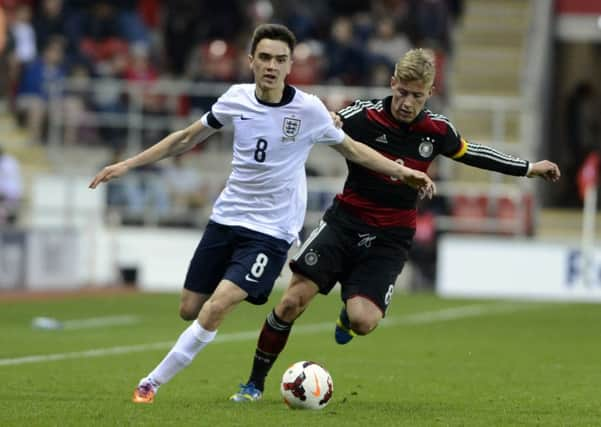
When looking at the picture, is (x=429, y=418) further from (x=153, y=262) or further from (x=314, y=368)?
(x=153, y=262)

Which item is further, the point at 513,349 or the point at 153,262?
the point at 153,262

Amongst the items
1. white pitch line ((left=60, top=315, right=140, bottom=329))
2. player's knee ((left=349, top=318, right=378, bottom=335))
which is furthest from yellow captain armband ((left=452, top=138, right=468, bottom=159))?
white pitch line ((left=60, top=315, right=140, bottom=329))

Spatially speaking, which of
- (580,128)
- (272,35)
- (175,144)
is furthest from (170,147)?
(580,128)

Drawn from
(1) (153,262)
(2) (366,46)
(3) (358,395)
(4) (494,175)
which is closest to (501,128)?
(4) (494,175)

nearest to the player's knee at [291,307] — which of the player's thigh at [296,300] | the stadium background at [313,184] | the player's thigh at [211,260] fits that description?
the player's thigh at [296,300]

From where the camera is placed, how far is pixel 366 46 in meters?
28.6

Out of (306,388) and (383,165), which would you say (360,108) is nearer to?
(383,165)

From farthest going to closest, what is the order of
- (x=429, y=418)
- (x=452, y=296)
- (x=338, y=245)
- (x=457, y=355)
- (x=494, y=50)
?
(x=494, y=50) < (x=452, y=296) < (x=457, y=355) < (x=338, y=245) < (x=429, y=418)

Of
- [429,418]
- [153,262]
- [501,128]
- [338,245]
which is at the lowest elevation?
[153,262]

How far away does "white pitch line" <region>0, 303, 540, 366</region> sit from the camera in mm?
14039

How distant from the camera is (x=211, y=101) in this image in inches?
1107

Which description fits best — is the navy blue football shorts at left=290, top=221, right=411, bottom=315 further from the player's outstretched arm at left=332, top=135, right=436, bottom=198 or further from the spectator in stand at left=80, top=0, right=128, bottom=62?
the spectator in stand at left=80, top=0, right=128, bottom=62

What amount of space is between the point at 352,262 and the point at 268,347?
0.91 metres

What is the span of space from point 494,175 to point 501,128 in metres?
1.10
